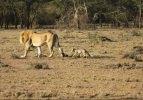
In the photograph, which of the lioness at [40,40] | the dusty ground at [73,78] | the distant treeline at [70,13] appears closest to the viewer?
the dusty ground at [73,78]

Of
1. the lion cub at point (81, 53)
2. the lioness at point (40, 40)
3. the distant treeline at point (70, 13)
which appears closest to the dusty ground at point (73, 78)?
the lion cub at point (81, 53)

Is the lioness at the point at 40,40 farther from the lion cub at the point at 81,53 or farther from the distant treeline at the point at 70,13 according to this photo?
the distant treeline at the point at 70,13

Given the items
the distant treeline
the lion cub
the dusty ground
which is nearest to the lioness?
the dusty ground

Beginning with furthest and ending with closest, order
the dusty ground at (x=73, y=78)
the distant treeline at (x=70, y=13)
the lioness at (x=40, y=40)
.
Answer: the distant treeline at (x=70, y=13)
the lioness at (x=40, y=40)
the dusty ground at (x=73, y=78)

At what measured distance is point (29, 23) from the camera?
61.6 metres

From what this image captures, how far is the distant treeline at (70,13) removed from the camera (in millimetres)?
59431

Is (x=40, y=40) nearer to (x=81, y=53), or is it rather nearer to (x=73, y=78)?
(x=81, y=53)

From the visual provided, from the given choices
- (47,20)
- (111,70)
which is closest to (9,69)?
(111,70)

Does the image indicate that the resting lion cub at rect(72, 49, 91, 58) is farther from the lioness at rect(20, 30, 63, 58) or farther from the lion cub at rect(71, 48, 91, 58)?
the lioness at rect(20, 30, 63, 58)

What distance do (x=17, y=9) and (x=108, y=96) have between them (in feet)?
161

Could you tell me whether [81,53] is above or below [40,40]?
below

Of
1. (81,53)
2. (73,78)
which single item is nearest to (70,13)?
(81,53)

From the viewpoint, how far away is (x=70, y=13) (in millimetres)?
59906

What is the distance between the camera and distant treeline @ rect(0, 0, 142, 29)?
59.4 metres
